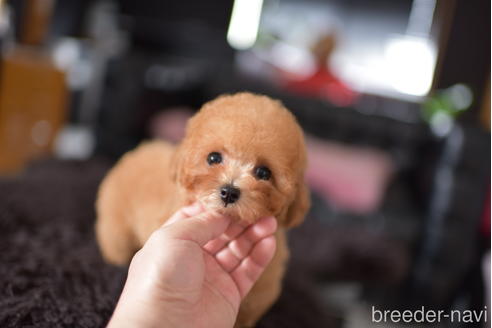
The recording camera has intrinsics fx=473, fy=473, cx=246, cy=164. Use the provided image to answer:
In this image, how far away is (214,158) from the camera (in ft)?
2.60

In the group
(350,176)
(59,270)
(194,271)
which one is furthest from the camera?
(350,176)

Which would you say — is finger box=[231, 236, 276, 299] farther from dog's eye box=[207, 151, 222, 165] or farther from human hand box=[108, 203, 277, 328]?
dog's eye box=[207, 151, 222, 165]

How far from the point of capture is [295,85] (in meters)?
3.10

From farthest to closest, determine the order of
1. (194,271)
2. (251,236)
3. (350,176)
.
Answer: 1. (350,176)
2. (251,236)
3. (194,271)

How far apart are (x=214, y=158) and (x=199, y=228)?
0.12 m

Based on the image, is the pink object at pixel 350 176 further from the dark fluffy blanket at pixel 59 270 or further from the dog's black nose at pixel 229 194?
the dog's black nose at pixel 229 194

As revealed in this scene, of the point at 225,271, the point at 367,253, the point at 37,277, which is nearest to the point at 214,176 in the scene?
the point at 225,271

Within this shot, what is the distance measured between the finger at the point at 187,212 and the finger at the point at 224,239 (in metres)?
0.07

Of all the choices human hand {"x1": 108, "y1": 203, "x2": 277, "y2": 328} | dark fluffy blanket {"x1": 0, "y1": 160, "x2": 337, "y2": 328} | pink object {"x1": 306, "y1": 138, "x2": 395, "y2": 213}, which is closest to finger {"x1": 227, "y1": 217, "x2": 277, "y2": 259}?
human hand {"x1": 108, "y1": 203, "x2": 277, "y2": 328}

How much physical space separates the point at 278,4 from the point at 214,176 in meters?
2.80

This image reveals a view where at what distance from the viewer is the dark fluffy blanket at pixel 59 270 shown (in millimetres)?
830

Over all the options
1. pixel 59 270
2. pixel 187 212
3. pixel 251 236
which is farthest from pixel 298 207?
pixel 59 270

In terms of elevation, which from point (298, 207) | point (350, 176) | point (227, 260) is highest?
point (298, 207)

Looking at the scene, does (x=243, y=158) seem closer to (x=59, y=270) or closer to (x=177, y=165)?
(x=177, y=165)
